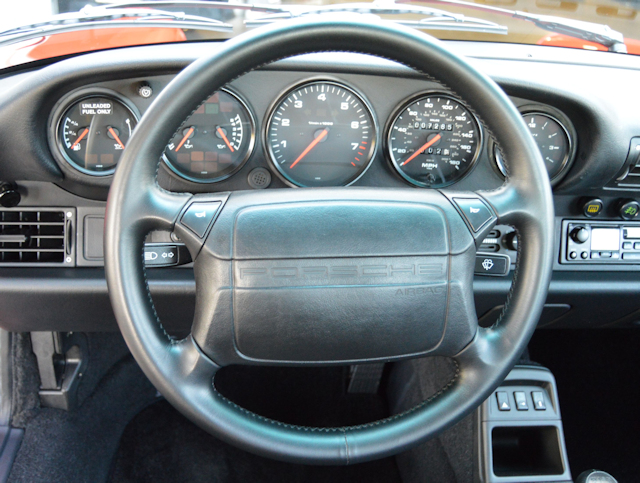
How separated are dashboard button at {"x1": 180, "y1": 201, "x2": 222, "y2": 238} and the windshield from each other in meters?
0.79

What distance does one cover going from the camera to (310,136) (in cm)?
150

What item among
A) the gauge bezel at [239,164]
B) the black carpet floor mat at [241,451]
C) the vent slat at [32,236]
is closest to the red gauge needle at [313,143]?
the gauge bezel at [239,164]

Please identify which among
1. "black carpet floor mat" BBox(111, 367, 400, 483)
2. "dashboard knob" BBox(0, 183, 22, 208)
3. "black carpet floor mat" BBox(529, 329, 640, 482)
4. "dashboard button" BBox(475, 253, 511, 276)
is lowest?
"black carpet floor mat" BBox(111, 367, 400, 483)

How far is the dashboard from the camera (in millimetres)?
1396

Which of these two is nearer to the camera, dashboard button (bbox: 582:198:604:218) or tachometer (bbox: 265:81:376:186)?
tachometer (bbox: 265:81:376:186)

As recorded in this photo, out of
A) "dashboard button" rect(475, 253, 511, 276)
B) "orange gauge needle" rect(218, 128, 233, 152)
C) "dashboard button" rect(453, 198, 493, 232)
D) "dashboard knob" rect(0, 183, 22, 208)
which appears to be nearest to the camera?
"dashboard button" rect(453, 198, 493, 232)

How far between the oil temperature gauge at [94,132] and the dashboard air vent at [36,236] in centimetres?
15

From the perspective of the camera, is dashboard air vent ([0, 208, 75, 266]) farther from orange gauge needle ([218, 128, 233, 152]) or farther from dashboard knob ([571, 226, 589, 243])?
dashboard knob ([571, 226, 589, 243])

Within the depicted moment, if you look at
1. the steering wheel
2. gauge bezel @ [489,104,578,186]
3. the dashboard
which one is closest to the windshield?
the dashboard

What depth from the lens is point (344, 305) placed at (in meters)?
0.92

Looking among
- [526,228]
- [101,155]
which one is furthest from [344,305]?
[101,155]

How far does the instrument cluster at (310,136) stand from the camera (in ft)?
4.71

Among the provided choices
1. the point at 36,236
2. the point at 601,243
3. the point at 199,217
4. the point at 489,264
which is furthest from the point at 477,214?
the point at 36,236

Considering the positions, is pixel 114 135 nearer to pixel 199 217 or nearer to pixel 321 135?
pixel 321 135
